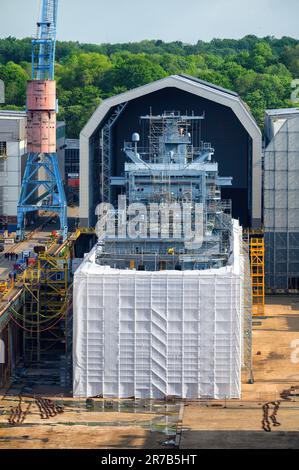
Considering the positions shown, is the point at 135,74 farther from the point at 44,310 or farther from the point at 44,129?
the point at 44,310

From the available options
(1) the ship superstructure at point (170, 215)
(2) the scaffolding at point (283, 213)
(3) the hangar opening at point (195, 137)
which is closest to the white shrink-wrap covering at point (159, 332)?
(1) the ship superstructure at point (170, 215)

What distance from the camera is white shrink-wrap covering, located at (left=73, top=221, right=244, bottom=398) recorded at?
60.1m

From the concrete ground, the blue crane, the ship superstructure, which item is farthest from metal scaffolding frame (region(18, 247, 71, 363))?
the blue crane

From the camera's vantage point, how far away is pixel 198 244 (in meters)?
65.2

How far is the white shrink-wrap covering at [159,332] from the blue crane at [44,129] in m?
27.7

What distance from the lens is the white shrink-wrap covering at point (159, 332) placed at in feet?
197

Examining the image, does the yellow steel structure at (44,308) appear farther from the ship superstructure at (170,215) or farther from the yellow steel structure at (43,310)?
the ship superstructure at (170,215)

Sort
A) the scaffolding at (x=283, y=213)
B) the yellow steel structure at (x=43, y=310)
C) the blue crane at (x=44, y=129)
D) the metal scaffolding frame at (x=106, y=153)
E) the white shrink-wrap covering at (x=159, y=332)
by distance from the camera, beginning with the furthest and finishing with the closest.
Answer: the blue crane at (x=44, y=129) → the metal scaffolding frame at (x=106, y=153) → the scaffolding at (x=283, y=213) → the yellow steel structure at (x=43, y=310) → the white shrink-wrap covering at (x=159, y=332)

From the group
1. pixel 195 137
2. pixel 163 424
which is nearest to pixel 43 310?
pixel 163 424

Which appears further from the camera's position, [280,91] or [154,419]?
[280,91]

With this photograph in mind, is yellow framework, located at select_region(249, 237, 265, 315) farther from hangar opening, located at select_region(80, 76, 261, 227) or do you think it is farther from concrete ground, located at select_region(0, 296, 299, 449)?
concrete ground, located at select_region(0, 296, 299, 449)
